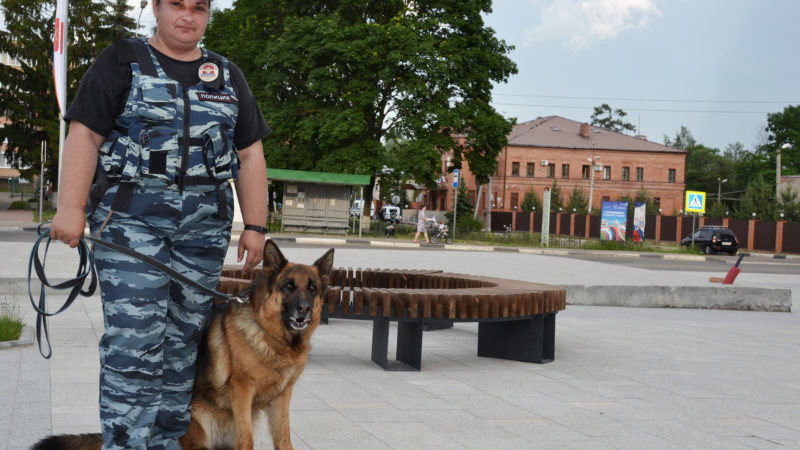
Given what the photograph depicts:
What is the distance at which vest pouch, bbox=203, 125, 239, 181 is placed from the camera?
335 cm

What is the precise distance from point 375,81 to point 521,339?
29.2m

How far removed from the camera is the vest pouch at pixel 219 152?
3.35m

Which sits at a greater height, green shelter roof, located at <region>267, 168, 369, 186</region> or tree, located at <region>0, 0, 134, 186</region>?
tree, located at <region>0, 0, 134, 186</region>

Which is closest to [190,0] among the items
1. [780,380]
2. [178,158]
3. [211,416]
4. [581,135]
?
[178,158]

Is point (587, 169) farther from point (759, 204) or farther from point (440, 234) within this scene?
point (440, 234)

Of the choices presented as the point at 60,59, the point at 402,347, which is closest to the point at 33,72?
the point at 60,59

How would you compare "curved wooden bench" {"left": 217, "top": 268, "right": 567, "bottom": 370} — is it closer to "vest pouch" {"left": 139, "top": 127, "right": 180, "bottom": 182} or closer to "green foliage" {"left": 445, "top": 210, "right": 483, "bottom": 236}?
"vest pouch" {"left": 139, "top": 127, "right": 180, "bottom": 182}

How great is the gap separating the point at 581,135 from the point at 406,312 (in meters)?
78.5

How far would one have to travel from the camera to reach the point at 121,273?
320cm

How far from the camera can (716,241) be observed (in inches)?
1661

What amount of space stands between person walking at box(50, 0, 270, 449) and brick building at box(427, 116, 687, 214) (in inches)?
2960

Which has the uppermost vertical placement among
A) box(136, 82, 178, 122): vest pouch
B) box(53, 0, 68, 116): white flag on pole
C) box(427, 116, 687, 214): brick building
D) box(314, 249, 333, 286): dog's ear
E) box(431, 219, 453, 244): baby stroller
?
box(427, 116, 687, 214): brick building

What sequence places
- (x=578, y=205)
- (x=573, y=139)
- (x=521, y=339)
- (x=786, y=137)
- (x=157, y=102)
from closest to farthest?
(x=157, y=102) → (x=521, y=339) → (x=578, y=205) → (x=573, y=139) → (x=786, y=137)

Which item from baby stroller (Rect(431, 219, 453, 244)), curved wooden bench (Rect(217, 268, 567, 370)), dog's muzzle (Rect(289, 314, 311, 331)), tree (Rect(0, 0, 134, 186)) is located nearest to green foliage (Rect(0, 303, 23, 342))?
curved wooden bench (Rect(217, 268, 567, 370))
